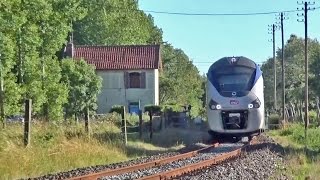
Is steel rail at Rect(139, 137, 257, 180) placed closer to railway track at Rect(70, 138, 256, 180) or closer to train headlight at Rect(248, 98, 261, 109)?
railway track at Rect(70, 138, 256, 180)

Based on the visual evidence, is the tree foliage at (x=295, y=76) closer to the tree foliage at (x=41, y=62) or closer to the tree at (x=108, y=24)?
the tree at (x=108, y=24)

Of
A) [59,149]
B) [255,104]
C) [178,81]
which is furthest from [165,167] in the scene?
[178,81]

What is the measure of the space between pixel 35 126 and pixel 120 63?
4739 cm

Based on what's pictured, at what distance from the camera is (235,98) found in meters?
23.9

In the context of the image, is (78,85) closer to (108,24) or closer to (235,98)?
(108,24)

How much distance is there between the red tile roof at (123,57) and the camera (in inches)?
2552

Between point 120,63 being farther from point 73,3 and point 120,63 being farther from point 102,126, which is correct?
point 102,126

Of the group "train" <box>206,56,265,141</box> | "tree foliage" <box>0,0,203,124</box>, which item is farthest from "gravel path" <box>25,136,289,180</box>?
"tree foliage" <box>0,0,203,124</box>

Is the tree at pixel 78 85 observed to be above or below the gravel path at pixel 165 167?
above

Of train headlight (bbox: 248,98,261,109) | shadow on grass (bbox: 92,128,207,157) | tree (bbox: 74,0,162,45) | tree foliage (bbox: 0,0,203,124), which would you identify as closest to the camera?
shadow on grass (bbox: 92,128,207,157)

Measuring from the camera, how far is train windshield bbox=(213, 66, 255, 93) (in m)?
24.2

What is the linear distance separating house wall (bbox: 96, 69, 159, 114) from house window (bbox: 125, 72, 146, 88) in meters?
0.35

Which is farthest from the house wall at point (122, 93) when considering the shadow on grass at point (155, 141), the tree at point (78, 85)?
the shadow on grass at point (155, 141)

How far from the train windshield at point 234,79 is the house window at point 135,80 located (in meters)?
40.6
